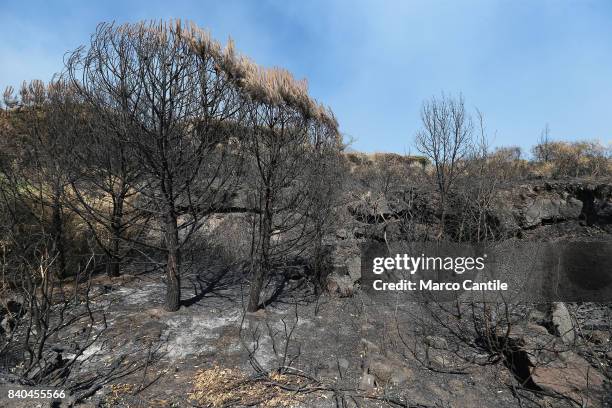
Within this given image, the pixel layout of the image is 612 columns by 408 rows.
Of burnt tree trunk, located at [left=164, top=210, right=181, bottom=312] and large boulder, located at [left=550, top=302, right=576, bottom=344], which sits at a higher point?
burnt tree trunk, located at [left=164, top=210, right=181, bottom=312]

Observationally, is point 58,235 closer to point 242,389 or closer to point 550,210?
point 242,389

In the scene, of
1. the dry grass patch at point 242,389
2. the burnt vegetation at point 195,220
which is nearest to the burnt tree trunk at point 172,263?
the burnt vegetation at point 195,220

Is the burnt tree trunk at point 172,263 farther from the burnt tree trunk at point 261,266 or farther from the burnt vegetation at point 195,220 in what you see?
the burnt tree trunk at point 261,266

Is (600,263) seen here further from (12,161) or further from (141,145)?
(12,161)

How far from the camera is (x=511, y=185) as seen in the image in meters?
11.8

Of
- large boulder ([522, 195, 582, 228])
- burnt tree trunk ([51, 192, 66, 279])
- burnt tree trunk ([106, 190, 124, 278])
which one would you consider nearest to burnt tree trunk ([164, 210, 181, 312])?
burnt tree trunk ([106, 190, 124, 278])

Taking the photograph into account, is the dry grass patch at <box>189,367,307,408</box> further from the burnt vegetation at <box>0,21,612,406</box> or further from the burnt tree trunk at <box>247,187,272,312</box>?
the burnt tree trunk at <box>247,187,272,312</box>

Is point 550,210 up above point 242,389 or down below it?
above

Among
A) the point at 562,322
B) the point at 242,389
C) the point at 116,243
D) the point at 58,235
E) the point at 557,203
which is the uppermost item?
the point at 557,203

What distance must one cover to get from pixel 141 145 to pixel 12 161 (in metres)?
4.86

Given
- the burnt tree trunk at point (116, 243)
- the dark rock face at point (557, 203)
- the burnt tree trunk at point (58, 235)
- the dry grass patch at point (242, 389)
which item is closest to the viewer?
the dry grass patch at point (242, 389)

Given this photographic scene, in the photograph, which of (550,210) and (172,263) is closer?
(172,263)

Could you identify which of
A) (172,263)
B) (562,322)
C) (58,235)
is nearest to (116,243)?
(58,235)

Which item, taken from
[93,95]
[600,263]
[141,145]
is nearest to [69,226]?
[93,95]
